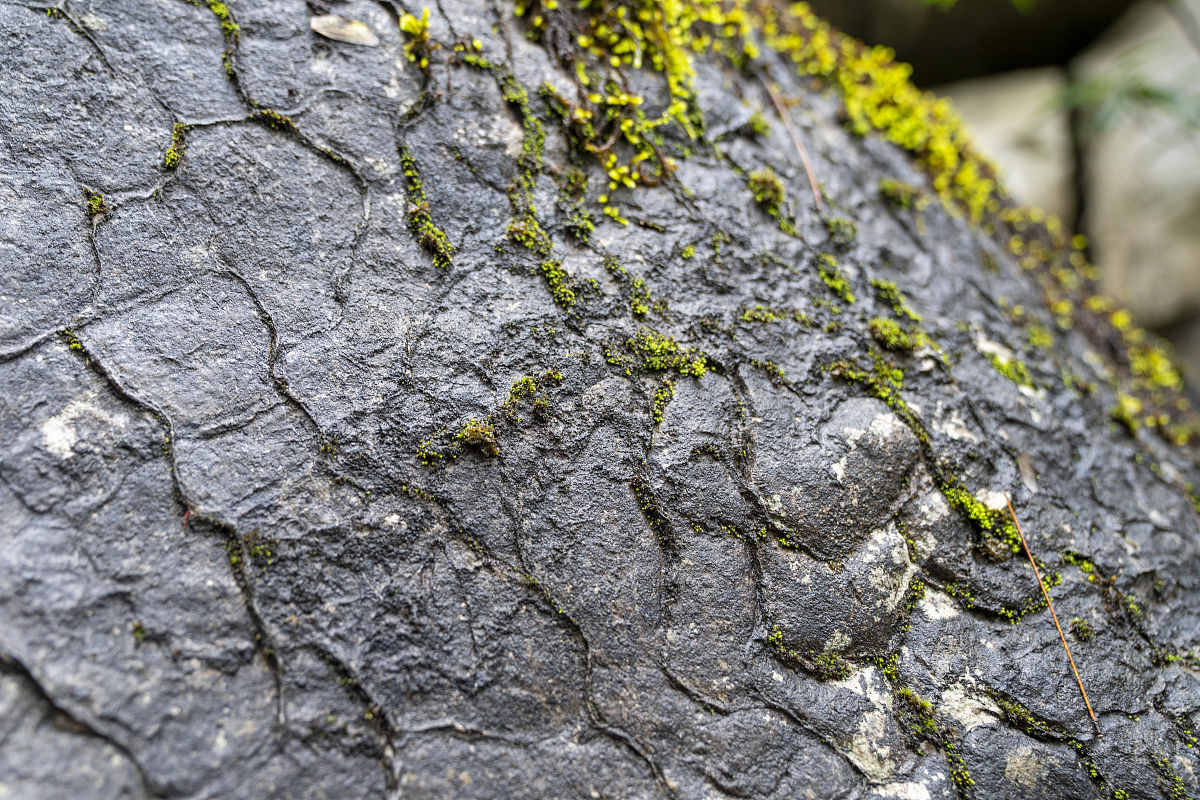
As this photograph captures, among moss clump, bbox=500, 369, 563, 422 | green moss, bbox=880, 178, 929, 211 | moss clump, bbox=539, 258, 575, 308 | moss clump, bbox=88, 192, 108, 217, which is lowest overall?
moss clump, bbox=88, 192, 108, 217

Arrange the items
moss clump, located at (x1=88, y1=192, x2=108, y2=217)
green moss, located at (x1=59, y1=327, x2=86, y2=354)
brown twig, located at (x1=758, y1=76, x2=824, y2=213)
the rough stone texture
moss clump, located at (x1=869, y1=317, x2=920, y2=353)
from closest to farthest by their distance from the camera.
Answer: the rough stone texture
green moss, located at (x1=59, y1=327, x2=86, y2=354)
moss clump, located at (x1=88, y1=192, x2=108, y2=217)
moss clump, located at (x1=869, y1=317, x2=920, y2=353)
brown twig, located at (x1=758, y1=76, x2=824, y2=213)

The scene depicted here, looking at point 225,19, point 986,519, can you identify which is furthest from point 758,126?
point 225,19

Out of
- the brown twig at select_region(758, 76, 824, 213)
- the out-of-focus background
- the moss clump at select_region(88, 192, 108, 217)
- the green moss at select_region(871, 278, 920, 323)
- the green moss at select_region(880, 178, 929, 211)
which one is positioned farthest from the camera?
the out-of-focus background

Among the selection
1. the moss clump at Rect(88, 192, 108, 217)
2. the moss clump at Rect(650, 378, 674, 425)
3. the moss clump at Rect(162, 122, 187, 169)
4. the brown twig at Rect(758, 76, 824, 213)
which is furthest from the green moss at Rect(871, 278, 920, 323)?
the moss clump at Rect(88, 192, 108, 217)

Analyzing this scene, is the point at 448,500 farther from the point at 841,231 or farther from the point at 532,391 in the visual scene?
the point at 841,231

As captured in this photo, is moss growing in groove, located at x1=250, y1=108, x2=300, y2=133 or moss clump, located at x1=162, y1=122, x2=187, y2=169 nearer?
moss clump, located at x1=162, y1=122, x2=187, y2=169

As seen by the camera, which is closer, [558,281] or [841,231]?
[558,281]

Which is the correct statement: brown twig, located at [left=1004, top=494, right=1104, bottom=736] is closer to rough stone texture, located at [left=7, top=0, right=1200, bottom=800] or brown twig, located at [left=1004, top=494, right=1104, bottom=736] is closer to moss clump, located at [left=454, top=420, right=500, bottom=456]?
rough stone texture, located at [left=7, top=0, right=1200, bottom=800]
